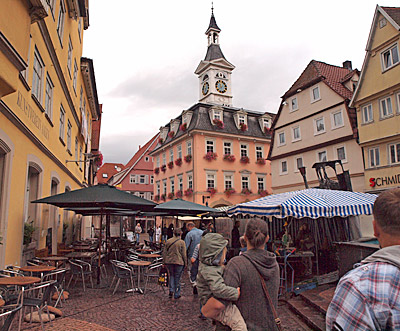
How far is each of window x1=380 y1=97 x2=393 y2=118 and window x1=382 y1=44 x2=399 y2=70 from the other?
186cm

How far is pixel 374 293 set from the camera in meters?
1.50

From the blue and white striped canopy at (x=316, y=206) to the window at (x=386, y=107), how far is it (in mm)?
11050

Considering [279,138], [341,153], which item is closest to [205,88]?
[279,138]

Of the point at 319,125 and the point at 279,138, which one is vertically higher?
the point at 279,138

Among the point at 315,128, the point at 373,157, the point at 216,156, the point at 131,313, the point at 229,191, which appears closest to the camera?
the point at 131,313

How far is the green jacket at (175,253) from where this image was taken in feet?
26.0

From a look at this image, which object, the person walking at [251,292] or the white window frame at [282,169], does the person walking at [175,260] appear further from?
the white window frame at [282,169]

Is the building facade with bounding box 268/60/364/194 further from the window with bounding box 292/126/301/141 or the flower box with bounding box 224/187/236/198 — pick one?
the flower box with bounding box 224/187/236/198

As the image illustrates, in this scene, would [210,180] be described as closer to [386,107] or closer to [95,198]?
[386,107]

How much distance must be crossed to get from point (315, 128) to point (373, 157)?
18.8 ft

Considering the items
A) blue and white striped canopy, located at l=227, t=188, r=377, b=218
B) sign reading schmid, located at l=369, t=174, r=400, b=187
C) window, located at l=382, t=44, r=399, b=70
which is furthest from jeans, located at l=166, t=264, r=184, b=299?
window, located at l=382, t=44, r=399, b=70

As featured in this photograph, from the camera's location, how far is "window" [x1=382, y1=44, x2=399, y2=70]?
62.4ft

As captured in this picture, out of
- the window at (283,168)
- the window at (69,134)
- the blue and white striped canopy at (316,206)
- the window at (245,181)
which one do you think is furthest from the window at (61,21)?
the window at (245,181)

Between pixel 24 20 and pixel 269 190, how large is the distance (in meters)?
33.8
